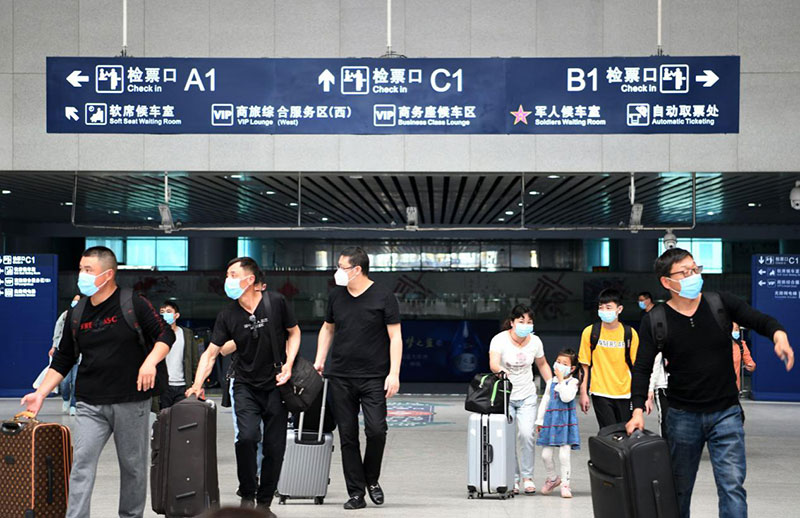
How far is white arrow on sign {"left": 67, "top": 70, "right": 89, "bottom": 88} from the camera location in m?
10.4

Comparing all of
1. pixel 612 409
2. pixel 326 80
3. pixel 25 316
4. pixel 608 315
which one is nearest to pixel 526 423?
pixel 612 409

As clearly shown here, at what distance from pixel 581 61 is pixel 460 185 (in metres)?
5.24

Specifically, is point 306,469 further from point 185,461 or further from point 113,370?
point 113,370

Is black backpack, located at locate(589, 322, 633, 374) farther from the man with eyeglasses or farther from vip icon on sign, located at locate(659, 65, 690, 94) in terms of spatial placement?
vip icon on sign, located at locate(659, 65, 690, 94)

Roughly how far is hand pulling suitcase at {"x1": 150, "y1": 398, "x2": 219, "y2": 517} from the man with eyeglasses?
2.56 meters

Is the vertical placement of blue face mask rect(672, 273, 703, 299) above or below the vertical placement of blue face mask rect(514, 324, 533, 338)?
above

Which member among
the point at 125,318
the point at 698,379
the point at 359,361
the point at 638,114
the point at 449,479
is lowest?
the point at 449,479

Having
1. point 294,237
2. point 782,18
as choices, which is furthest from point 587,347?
point 294,237

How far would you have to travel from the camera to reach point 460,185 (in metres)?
15.6

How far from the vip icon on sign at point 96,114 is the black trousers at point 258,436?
519 cm

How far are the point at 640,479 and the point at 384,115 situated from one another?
686 cm

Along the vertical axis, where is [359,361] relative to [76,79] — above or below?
below

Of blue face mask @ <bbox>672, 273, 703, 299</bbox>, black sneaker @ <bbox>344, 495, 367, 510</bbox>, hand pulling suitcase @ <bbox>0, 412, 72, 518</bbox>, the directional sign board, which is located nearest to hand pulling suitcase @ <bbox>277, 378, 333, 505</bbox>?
black sneaker @ <bbox>344, 495, 367, 510</bbox>

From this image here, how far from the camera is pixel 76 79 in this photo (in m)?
10.4
